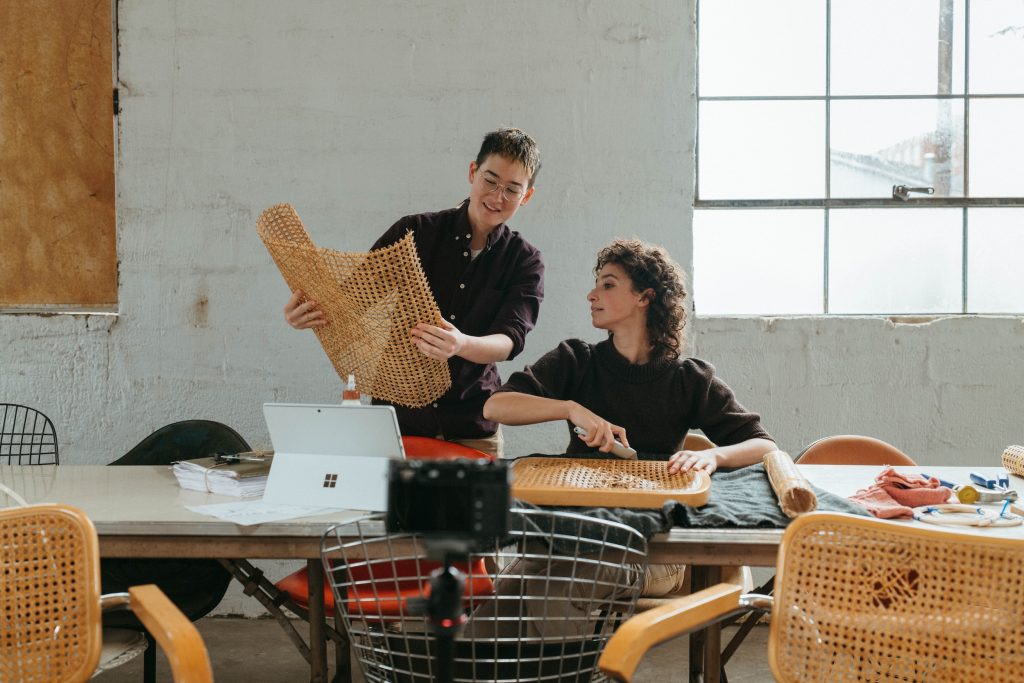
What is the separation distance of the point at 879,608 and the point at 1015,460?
3.88ft

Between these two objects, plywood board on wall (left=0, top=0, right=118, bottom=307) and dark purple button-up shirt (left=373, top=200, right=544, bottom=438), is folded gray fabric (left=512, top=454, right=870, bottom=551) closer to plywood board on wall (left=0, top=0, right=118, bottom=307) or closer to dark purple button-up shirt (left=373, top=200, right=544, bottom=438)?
dark purple button-up shirt (left=373, top=200, right=544, bottom=438)

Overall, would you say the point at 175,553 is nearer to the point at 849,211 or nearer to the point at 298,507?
the point at 298,507

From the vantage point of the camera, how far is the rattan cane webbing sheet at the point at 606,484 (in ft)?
6.00

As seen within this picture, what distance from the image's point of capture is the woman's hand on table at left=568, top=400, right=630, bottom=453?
7.13ft

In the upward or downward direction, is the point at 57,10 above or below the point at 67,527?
above

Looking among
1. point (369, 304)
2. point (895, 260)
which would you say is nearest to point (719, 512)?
point (369, 304)

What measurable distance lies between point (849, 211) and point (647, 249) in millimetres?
1364

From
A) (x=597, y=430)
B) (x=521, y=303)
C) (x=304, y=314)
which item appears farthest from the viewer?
(x=521, y=303)

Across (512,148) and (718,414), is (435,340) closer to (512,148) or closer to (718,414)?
(512,148)

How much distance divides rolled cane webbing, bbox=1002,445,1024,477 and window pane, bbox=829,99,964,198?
1.36 metres

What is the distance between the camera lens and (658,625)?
1.38 metres

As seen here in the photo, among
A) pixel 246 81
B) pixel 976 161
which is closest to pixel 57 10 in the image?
pixel 246 81

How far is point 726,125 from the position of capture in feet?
11.8

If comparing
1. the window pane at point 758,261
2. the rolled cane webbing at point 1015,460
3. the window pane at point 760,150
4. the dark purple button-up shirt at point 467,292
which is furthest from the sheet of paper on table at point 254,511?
the window pane at point 760,150
